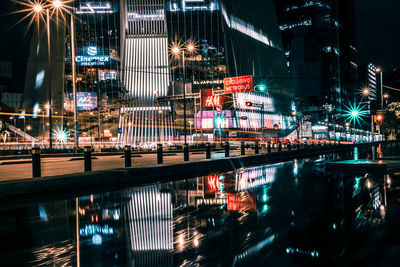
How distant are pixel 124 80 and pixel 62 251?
67169 millimetres

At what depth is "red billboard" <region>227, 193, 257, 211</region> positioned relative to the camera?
6716mm

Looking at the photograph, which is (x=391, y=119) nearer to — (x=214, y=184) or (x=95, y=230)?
(x=214, y=184)

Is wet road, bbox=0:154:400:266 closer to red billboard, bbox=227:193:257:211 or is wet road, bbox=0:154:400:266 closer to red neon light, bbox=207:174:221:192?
red billboard, bbox=227:193:257:211

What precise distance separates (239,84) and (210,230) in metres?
29.6

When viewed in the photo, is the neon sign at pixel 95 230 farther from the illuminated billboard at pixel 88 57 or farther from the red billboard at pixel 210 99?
the illuminated billboard at pixel 88 57

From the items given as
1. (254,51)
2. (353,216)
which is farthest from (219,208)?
(254,51)

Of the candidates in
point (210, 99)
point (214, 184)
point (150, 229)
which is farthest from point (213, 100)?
point (150, 229)

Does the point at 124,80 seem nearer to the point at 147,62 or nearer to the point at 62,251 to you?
the point at 147,62

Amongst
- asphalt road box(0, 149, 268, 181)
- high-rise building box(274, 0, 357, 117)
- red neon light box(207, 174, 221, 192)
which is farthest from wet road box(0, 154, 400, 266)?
high-rise building box(274, 0, 357, 117)

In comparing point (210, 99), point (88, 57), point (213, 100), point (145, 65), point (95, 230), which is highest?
point (88, 57)

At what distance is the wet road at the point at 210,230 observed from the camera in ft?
12.4

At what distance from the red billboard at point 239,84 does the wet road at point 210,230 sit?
2505cm

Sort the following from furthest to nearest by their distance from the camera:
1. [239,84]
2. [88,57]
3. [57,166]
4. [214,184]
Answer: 1. [88,57]
2. [239,84]
3. [57,166]
4. [214,184]

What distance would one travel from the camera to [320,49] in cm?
14725
